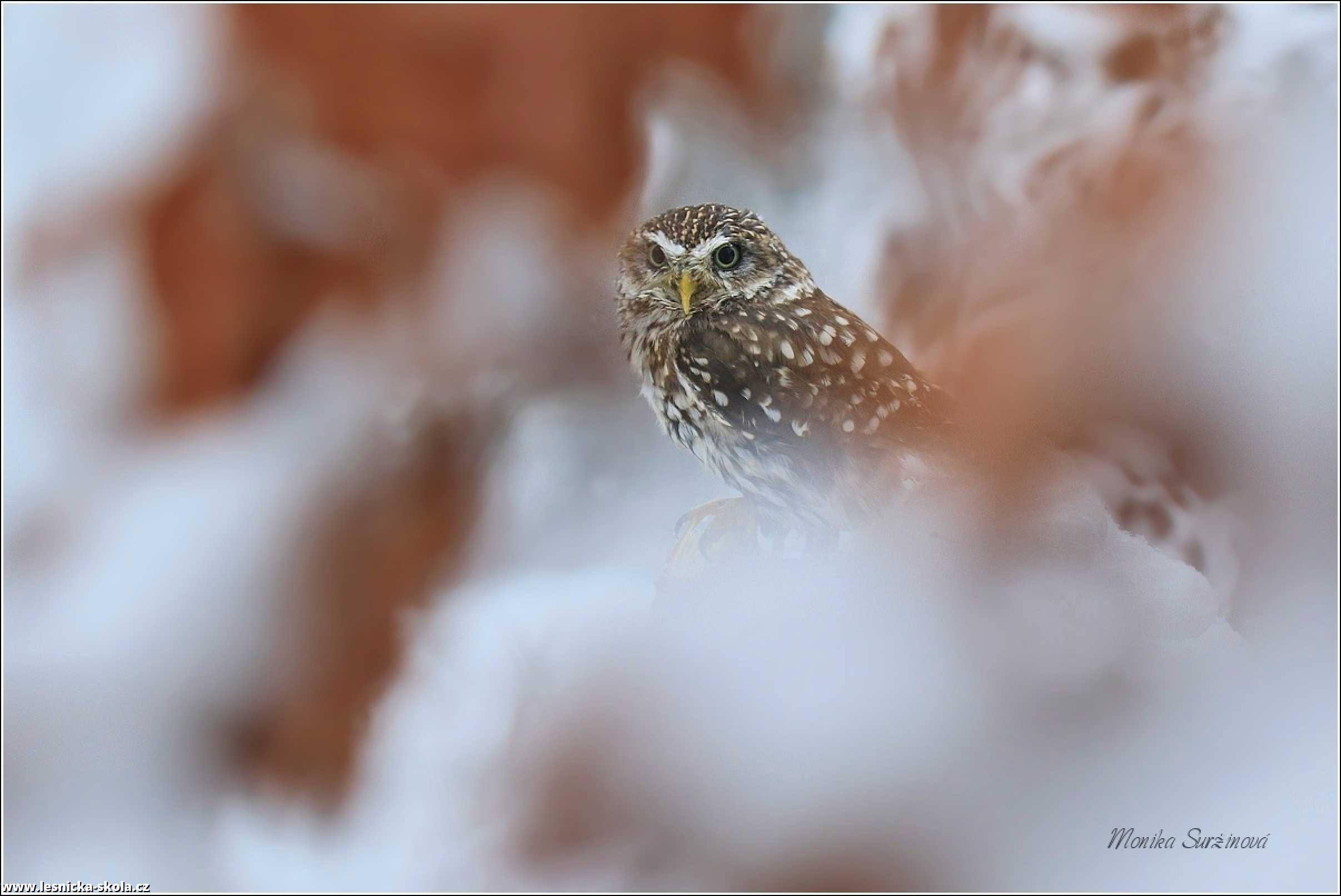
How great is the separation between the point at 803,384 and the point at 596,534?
0.63 feet

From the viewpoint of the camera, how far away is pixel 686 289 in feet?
2.21

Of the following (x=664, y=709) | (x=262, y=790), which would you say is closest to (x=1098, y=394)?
(x=664, y=709)

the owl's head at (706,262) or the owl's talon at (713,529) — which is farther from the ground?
the owl's head at (706,262)

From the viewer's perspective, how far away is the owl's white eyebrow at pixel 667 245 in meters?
0.68

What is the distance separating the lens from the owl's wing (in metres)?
0.68

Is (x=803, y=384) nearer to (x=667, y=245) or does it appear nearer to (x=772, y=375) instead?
(x=772, y=375)

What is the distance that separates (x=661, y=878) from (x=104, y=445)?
536mm

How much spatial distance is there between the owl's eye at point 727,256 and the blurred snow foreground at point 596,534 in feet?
0.16
